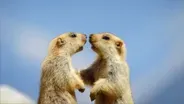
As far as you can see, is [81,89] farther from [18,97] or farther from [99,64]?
[18,97]

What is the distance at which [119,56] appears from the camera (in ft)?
8.23

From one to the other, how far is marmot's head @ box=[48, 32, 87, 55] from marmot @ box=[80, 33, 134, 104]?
66mm

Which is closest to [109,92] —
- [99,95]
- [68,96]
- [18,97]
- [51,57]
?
[99,95]

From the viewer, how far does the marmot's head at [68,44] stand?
2.45 metres

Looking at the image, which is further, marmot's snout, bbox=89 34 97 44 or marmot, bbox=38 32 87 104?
marmot's snout, bbox=89 34 97 44

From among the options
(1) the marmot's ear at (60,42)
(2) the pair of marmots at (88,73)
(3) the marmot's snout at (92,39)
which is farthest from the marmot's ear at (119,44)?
(1) the marmot's ear at (60,42)

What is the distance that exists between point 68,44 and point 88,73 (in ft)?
0.73

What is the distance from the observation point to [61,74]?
2338mm

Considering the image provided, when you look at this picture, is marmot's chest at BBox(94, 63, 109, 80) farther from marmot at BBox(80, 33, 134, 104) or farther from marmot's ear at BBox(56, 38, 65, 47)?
marmot's ear at BBox(56, 38, 65, 47)

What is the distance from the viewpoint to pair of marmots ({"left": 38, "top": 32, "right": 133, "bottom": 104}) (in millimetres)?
2311

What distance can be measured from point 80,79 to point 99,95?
14 centimetres

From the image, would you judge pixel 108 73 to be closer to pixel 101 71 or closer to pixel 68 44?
pixel 101 71

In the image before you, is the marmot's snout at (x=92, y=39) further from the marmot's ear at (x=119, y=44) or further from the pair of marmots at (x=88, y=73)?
the marmot's ear at (x=119, y=44)

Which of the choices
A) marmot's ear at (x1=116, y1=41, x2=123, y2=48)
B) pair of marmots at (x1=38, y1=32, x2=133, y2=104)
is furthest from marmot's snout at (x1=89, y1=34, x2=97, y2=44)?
marmot's ear at (x1=116, y1=41, x2=123, y2=48)
